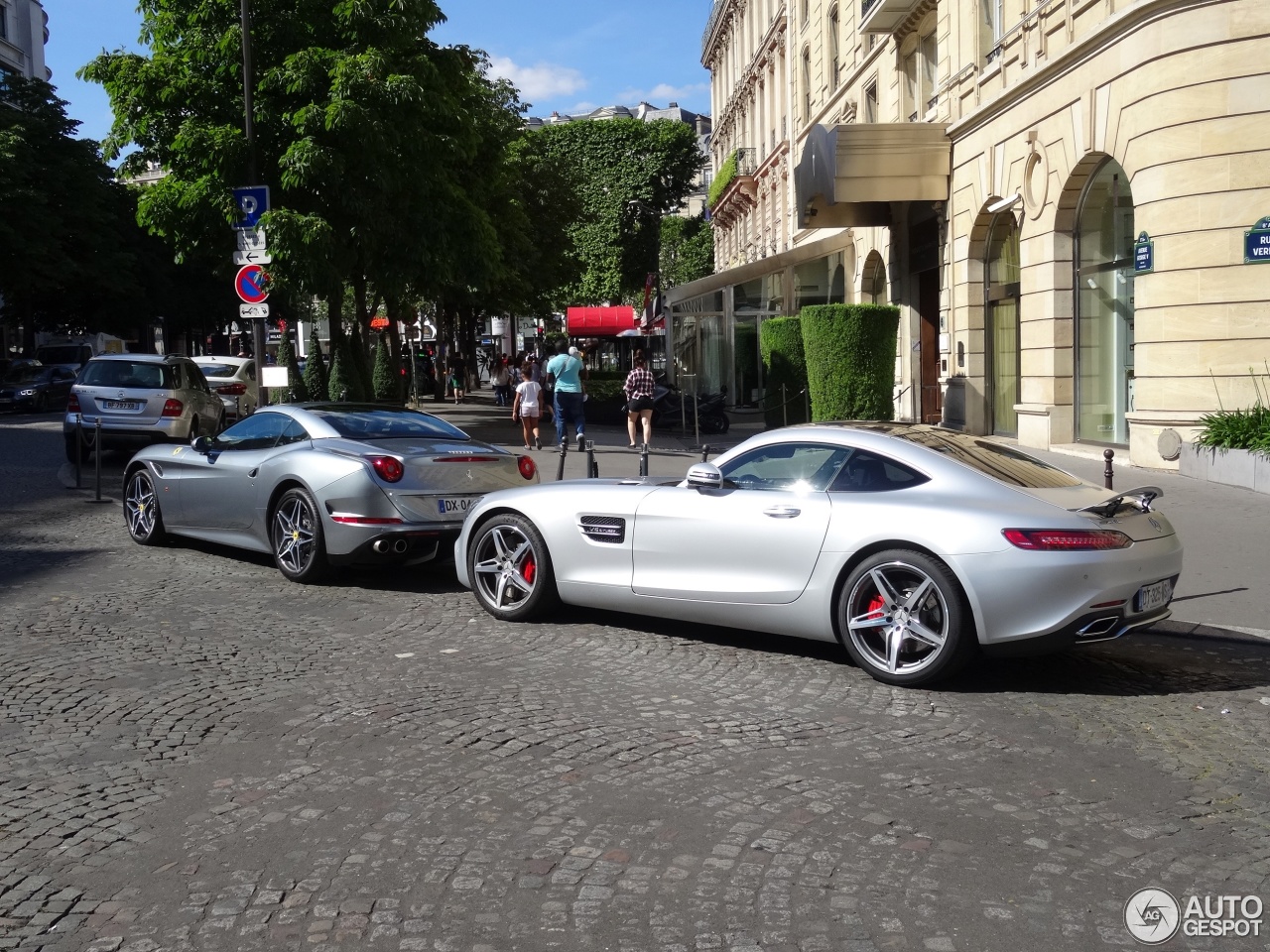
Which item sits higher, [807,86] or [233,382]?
[807,86]

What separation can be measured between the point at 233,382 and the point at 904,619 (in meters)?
22.2

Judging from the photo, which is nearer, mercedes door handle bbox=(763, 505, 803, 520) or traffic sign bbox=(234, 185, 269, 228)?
mercedes door handle bbox=(763, 505, 803, 520)

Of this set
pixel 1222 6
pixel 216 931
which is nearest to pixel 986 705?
pixel 216 931

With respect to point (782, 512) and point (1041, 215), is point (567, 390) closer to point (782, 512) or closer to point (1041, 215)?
point (1041, 215)

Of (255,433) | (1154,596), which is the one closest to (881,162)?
(255,433)

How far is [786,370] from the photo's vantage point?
22906 millimetres

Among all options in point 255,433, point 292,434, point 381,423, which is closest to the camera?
point 292,434

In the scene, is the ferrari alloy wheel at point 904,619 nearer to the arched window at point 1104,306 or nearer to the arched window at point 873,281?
the arched window at point 1104,306

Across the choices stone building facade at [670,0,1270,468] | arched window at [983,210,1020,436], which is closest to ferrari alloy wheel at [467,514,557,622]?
stone building facade at [670,0,1270,468]

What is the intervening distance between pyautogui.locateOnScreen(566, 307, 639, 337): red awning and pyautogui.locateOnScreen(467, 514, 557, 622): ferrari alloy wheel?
54.9 metres

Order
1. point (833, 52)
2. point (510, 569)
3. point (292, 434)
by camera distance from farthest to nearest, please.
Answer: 1. point (833, 52)
2. point (292, 434)
3. point (510, 569)

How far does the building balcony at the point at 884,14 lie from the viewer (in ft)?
83.8

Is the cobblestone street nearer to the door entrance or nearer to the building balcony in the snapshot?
the door entrance

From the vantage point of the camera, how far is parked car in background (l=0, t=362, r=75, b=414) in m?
39.1
